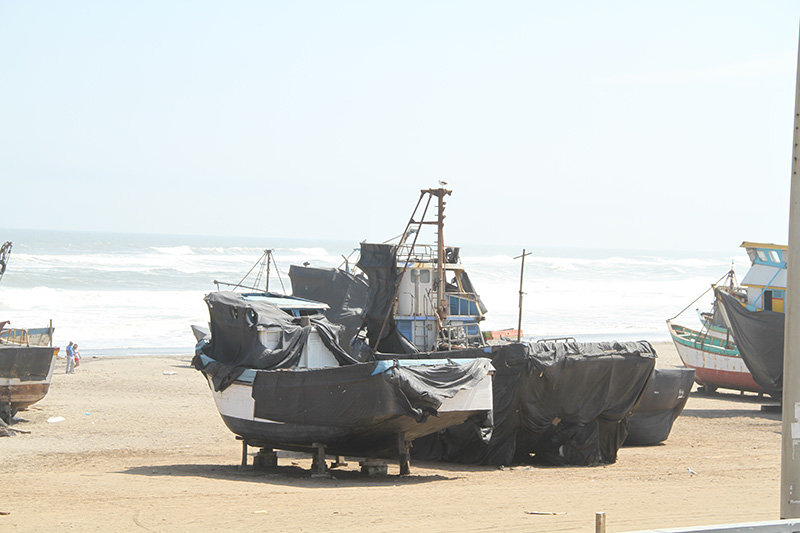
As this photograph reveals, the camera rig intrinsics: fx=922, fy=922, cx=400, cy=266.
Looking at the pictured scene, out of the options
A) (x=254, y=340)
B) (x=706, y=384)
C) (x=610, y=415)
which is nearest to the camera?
(x=254, y=340)

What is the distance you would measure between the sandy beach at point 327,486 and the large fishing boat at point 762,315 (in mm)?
2501

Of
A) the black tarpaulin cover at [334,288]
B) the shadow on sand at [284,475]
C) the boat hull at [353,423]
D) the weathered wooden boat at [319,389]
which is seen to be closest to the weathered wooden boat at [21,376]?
the weathered wooden boat at [319,389]

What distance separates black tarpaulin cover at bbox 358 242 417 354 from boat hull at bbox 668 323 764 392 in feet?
39.4

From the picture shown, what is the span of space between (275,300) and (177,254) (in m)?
96.2

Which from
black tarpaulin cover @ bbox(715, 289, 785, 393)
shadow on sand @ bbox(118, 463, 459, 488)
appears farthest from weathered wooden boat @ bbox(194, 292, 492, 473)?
black tarpaulin cover @ bbox(715, 289, 785, 393)

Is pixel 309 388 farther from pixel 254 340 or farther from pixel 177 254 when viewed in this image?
pixel 177 254

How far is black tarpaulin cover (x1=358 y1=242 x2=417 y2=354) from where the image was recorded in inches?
835

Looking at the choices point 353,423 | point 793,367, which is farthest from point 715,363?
point 793,367

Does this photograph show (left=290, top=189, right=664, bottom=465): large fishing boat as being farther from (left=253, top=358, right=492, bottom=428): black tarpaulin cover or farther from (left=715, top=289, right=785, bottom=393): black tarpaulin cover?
(left=715, top=289, right=785, bottom=393): black tarpaulin cover

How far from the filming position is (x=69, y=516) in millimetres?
10266

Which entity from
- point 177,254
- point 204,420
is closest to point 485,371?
point 204,420

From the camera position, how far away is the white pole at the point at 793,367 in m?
7.20

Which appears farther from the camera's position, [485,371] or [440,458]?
[440,458]

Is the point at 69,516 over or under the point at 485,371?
under
